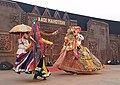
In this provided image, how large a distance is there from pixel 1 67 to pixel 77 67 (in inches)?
199

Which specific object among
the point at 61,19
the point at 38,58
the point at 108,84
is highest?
the point at 61,19

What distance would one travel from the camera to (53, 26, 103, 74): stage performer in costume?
9773mm

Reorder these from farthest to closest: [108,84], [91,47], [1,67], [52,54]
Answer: [91,47] < [52,54] < [1,67] < [108,84]

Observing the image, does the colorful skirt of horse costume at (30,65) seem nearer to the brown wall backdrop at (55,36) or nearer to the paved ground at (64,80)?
the paved ground at (64,80)

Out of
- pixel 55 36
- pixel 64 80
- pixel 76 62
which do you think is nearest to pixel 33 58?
pixel 64 80

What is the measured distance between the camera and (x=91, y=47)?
1978 cm

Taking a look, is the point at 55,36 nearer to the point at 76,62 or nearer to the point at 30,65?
the point at 76,62

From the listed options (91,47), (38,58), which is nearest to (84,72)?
(38,58)

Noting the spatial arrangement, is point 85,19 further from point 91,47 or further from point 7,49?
point 7,49

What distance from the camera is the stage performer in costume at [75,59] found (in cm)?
977

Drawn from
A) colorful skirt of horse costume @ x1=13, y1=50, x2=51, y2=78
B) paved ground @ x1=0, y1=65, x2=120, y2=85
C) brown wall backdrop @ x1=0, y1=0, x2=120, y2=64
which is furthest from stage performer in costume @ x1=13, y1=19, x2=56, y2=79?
brown wall backdrop @ x1=0, y1=0, x2=120, y2=64

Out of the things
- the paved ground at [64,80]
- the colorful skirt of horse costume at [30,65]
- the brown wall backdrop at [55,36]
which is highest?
the brown wall backdrop at [55,36]

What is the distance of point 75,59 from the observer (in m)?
9.88

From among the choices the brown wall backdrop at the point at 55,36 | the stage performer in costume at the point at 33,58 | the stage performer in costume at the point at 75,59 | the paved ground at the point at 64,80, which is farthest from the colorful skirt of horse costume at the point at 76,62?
the brown wall backdrop at the point at 55,36
